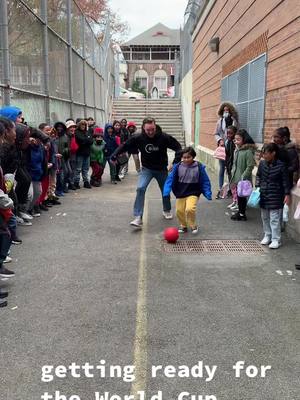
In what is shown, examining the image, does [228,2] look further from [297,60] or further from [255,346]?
[255,346]

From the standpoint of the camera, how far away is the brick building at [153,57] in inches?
2746

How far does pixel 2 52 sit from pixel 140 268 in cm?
456


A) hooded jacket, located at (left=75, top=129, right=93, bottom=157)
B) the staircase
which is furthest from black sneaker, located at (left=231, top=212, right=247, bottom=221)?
the staircase

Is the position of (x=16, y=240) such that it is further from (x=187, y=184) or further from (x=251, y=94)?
(x=251, y=94)

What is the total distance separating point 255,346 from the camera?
3604 mm

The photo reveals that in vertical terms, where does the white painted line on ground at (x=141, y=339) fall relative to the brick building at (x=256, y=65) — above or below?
below

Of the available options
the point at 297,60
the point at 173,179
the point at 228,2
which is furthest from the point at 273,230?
the point at 228,2

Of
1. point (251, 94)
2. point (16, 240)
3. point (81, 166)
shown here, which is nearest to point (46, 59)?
point (81, 166)

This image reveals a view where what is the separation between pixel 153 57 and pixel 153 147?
6982cm

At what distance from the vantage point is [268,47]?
8.23 metres

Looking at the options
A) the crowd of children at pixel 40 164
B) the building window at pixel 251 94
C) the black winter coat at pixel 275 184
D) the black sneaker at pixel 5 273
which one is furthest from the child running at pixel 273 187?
the black sneaker at pixel 5 273

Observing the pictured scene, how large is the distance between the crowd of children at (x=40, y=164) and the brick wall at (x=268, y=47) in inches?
120

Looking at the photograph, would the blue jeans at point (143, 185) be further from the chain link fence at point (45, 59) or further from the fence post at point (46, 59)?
the fence post at point (46, 59)

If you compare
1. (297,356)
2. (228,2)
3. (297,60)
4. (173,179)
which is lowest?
(297,356)
